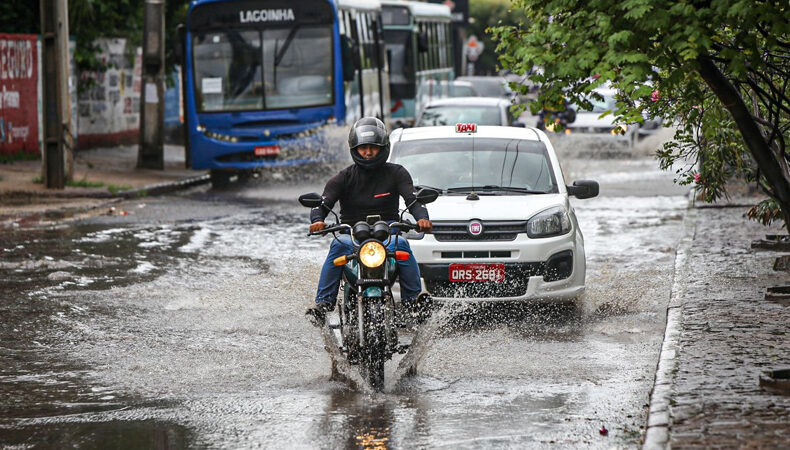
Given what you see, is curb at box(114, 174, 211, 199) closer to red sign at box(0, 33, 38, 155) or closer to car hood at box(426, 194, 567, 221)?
red sign at box(0, 33, 38, 155)

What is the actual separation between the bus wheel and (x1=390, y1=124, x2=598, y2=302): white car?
1392 centimetres

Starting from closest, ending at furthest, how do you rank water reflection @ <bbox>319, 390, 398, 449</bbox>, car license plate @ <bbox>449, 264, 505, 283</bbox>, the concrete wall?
water reflection @ <bbox>319, 390, 398, 449</bbox> → car license plate @ <bbox>449, 264, 505, 283</bbox> → the concrete wall

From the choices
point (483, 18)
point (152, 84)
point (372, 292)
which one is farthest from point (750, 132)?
point (483, 18)

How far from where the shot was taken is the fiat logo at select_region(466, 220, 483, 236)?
10.4 metres

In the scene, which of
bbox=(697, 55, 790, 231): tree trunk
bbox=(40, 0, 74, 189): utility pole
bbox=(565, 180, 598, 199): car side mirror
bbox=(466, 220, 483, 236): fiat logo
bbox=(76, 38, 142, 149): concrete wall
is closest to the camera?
bbox=(697, 55, 790, 231): tree trunk

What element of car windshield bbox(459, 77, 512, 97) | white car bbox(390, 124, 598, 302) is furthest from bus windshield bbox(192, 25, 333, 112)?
car windshield bbox(459, 77, 512, 97)

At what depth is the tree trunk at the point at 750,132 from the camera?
764 centimetres

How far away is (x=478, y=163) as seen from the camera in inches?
454

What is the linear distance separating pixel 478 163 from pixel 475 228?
1247mm

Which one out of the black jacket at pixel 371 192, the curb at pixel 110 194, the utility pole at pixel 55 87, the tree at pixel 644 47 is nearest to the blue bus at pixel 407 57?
the curb at pixel 110 194

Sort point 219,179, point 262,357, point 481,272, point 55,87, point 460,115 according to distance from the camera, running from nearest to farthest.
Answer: point 262,357, point 481,272, point 55,87, point 460,115, point 219,179

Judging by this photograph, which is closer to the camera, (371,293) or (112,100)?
(371,293)

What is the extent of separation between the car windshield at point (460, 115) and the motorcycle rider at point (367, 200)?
532 inches

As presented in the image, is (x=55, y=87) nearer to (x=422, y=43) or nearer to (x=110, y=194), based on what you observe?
(x=110, y=194)
